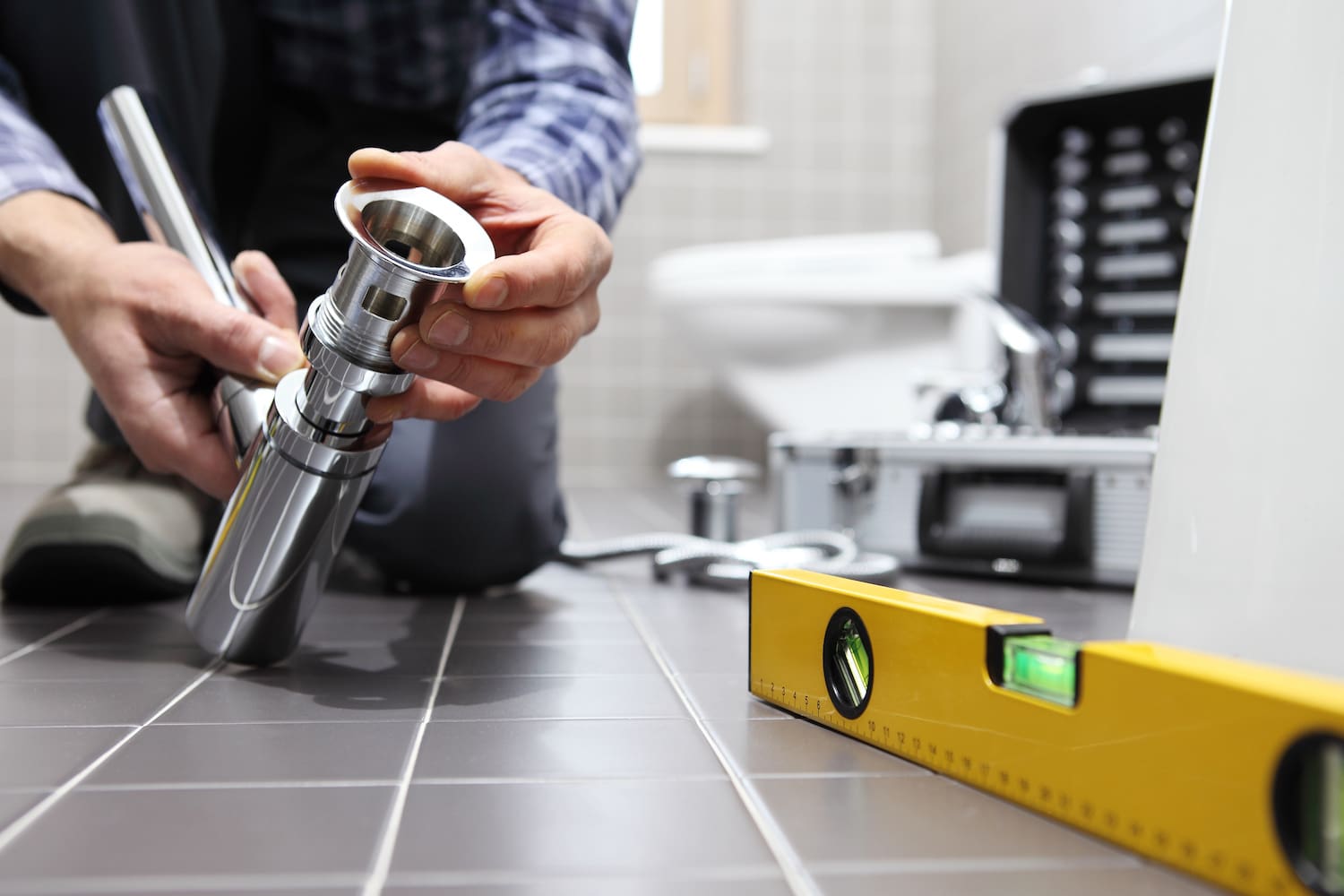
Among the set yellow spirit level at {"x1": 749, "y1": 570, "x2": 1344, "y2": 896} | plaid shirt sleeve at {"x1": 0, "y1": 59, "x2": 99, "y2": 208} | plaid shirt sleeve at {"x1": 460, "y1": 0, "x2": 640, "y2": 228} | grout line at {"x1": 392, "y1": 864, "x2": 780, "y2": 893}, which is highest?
plaid shirt sleeve at {"x1": 460, "y1": 0, "x2": 640, "y2": 228}

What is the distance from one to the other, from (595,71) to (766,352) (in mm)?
1102

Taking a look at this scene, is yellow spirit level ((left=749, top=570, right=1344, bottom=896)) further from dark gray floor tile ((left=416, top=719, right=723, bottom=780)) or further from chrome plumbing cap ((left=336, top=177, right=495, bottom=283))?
chrome plumbing cap ((left=336, top=177, right=495, bottom=283))

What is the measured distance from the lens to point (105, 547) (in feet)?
2.57

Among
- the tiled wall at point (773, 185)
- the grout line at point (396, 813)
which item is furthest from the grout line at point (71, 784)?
the tiled wall at point (773, 185)

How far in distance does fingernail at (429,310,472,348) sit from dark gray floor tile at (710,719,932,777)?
20cm

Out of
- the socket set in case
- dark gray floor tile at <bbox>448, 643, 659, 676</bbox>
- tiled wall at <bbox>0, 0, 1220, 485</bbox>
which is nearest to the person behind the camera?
dark gray floor tile at <bbox>448, 643, 659, 676</bbox>

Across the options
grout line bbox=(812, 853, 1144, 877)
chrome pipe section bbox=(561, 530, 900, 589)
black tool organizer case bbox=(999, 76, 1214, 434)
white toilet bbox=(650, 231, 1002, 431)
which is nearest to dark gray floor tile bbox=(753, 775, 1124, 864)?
grout line bbox=(812, 853, 1144, 877)

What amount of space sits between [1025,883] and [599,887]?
122 millimetres

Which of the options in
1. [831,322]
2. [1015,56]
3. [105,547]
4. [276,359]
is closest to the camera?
[276,359]

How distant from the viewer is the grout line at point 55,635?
63 centimetres

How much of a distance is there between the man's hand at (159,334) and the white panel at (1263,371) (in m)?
0.42

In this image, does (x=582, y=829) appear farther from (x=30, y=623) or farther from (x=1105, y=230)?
(x=1105, y=230)

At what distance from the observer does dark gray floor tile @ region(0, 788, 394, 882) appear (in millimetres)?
334

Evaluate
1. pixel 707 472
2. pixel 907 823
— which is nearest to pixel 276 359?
pixel 907 823
